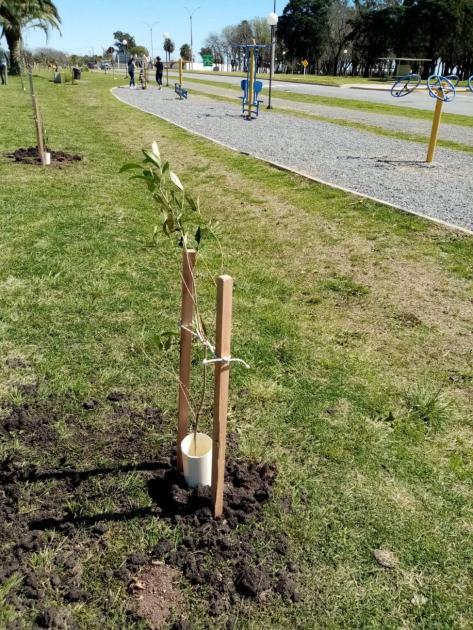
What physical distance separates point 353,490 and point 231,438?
2.26 feet

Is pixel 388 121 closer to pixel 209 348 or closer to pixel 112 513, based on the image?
pixel 209 348

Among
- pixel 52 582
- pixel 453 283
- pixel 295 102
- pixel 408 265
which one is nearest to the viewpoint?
pixel 52 582

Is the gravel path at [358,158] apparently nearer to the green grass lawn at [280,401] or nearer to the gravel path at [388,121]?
the green grass lawn at [280,401]

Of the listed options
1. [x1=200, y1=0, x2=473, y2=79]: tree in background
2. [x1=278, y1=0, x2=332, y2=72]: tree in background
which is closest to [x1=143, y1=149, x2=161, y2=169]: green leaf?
[x1=200, y1=0, x2=473, y2=79]: tree in background

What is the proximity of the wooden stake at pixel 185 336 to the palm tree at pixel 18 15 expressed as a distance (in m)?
32.1

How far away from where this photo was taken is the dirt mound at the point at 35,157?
347 inches

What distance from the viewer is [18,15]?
2839 cm

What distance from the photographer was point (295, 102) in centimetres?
2162

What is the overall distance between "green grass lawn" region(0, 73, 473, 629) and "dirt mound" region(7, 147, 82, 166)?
2758 millimetres

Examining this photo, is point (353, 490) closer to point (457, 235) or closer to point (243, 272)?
point (243, 272)

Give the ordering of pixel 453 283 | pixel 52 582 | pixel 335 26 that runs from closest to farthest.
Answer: pixel 52 582 → pixel 453 283 → pixel 335 26

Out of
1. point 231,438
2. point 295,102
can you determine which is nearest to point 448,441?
point 231,438

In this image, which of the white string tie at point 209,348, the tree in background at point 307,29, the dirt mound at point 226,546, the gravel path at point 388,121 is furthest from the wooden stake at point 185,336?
the tree in background at point 307,29

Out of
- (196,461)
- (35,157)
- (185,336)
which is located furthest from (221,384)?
(35,157)
